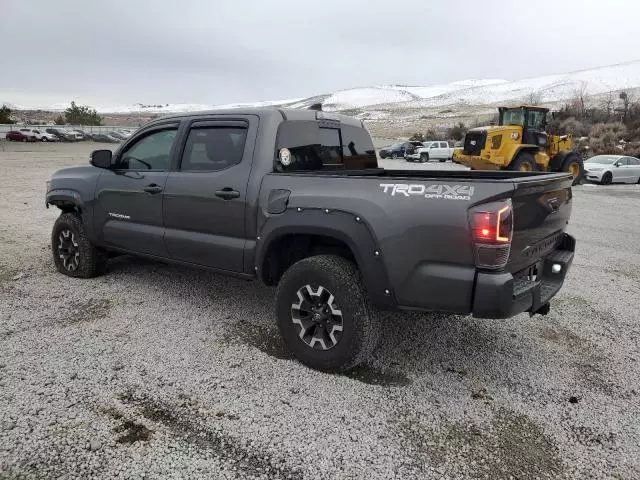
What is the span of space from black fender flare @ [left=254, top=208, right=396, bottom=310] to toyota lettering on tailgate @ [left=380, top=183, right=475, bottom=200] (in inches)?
10.8

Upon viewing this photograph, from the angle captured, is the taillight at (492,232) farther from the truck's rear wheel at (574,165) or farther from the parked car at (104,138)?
the parked car at (104,138)

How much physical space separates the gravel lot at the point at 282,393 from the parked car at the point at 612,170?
1694 cm

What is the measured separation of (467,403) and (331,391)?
883 millimetres

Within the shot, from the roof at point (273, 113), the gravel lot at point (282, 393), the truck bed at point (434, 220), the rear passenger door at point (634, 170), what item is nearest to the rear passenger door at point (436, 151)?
the rear passenger door at point (634, 170)

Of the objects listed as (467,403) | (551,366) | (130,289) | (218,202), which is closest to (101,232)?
(130,289)

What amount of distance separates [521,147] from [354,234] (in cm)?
1569

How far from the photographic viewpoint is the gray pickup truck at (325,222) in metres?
→ 2.91

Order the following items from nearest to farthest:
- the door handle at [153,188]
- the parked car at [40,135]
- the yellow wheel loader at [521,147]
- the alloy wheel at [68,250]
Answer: the door handle at [153,188] < the alloy wheel at [68,250] < the yellow wheel loader at [521,147] < the parked car at [40,135]

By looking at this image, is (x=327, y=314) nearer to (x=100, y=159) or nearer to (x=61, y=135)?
(x=100, y=159)

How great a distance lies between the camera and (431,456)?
8.63 feet

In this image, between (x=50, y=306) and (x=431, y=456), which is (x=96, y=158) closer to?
(x=50, y=306)

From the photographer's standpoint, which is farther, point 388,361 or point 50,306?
point 50,306

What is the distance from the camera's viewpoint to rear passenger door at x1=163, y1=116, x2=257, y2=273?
389 cm

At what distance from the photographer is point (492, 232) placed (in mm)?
2785
